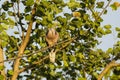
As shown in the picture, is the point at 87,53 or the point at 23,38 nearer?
the point at 23,38

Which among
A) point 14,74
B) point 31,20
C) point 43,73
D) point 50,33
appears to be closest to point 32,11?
point 31,20

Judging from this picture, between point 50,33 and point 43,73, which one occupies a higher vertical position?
point 43,73

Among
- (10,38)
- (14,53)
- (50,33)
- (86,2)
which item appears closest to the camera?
(50,33)

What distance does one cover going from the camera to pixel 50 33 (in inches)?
298

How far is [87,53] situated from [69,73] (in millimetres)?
1510

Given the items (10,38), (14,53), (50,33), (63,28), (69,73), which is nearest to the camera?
(50,33)

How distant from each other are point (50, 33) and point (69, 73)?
8.85 metres

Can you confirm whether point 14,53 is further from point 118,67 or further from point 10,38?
point 118,67

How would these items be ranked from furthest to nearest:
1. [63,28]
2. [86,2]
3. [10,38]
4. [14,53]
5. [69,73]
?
[69,73] → [14,53] → [10,38] → [63,28] → [86,2]

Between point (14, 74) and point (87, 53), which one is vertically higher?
point (87, 53)

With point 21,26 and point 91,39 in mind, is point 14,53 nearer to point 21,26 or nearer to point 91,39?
point 21,26

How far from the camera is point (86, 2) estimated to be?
11797 mm

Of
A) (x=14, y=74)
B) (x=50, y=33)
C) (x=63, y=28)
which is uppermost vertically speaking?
(x=63, y=28)

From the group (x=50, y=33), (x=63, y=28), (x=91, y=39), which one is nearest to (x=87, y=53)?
(x=91, y=39)
